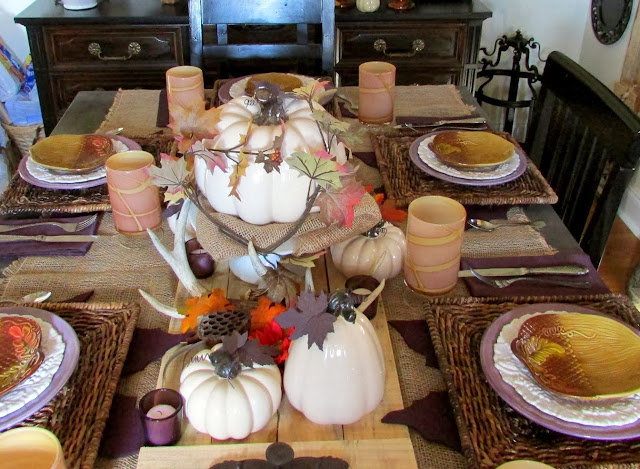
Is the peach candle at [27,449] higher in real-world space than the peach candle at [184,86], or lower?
lower

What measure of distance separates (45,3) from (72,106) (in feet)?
3.05

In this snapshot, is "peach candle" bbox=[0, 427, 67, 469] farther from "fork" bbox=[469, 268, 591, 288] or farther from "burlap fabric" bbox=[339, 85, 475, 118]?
"burlap fabric" bbox=[339, 85, 475, 118]

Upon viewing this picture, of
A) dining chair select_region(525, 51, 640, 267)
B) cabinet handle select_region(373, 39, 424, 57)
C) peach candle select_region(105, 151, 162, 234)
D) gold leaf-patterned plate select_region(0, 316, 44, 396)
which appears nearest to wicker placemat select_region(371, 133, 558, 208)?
dining chair select_region(525, 51, 640, 267)

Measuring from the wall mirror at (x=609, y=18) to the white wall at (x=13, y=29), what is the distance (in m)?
2.19

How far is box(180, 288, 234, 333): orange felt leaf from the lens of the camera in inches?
32.3

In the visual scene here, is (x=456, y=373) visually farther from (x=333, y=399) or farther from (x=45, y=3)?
(x=45, y=3)

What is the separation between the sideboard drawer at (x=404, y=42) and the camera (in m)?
2.29

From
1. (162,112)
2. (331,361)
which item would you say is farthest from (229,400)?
(162,112)

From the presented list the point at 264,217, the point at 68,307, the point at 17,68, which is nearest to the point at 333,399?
the point at 264,217

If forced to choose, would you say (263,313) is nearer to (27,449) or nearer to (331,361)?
(331,361)

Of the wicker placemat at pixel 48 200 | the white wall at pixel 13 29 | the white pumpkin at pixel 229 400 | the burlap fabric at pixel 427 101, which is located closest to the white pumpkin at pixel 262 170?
the white pumpkin at pixel 229 400

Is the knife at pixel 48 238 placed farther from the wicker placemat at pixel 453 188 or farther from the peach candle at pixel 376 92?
the peach candle at pixel 376 92

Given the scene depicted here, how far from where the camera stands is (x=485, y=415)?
0.72 m

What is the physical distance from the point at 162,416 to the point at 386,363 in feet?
0.87
